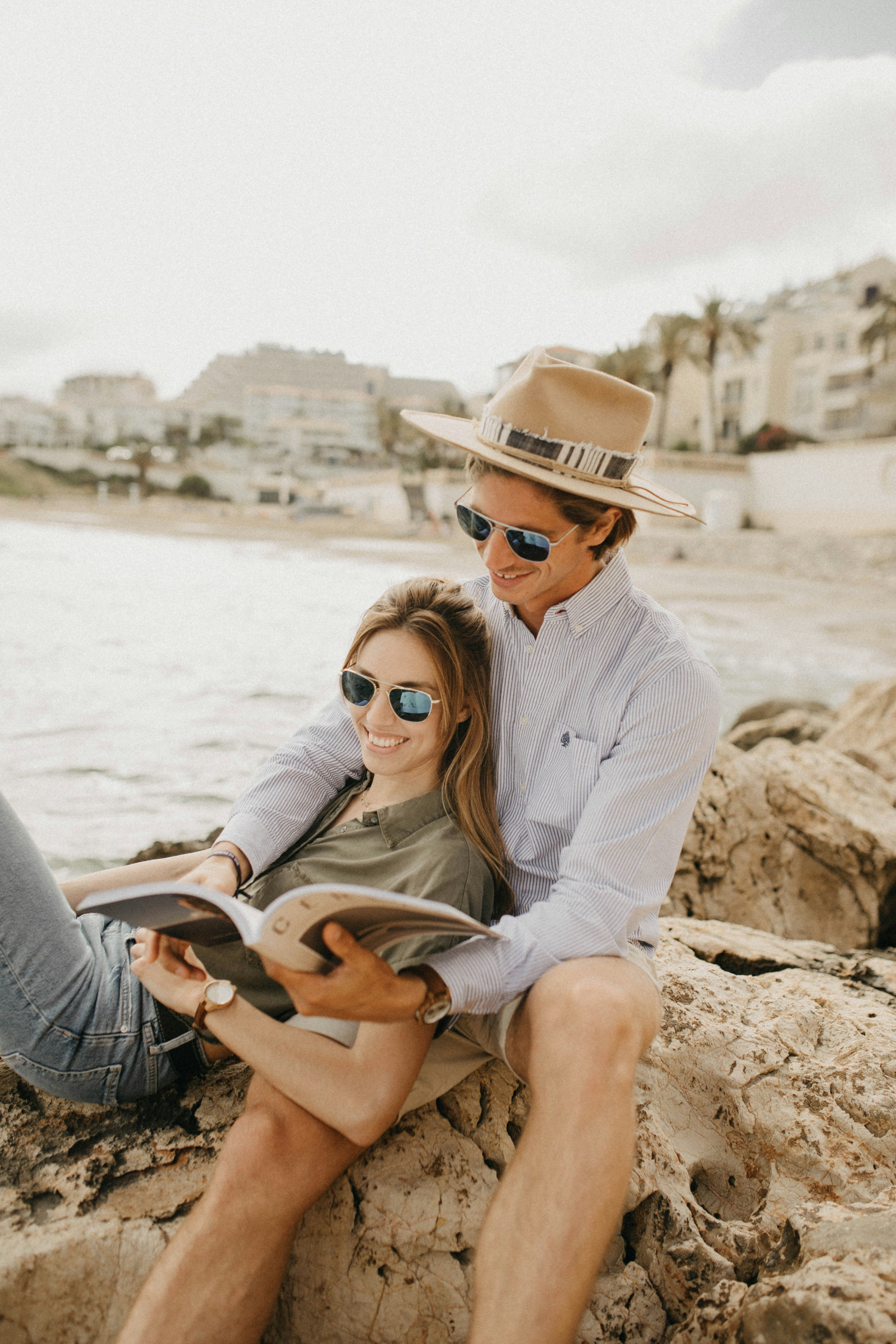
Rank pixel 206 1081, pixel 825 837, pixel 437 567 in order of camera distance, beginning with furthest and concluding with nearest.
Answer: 1. pixel 437 567
2. pixel 825 837
3. pixel 206 1081

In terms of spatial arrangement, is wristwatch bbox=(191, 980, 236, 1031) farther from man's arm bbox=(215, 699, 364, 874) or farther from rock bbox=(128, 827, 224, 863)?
rock bbox=(128, 827, 224, 863)

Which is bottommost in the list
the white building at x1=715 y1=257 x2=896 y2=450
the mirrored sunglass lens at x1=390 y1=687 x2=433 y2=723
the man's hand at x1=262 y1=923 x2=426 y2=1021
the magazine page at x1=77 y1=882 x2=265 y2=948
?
the man's hand at x1=262 y1=923 x2=426 y2=1021

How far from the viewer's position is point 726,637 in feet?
57.2

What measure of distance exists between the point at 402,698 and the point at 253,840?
0.53 m

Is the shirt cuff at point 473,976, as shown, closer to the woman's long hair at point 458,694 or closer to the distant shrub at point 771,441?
the woman's long hair at point 458,694

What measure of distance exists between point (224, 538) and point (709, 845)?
44806mm

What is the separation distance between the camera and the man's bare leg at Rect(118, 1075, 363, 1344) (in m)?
1.55

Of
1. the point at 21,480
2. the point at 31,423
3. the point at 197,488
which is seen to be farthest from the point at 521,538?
the point at 31,423

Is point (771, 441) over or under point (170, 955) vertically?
over

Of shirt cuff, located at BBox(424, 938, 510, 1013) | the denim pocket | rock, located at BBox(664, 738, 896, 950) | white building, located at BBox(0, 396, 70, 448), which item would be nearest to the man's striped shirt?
shirt cuff, located at BBox(424, 938, 510, 1013)

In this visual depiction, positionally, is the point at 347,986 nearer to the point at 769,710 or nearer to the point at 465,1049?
the point at 465,1049

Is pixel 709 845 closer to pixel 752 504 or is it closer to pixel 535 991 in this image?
pixel 535 991

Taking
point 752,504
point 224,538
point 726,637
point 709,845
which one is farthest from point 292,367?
point 709,845

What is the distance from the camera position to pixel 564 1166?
1.55 metres
